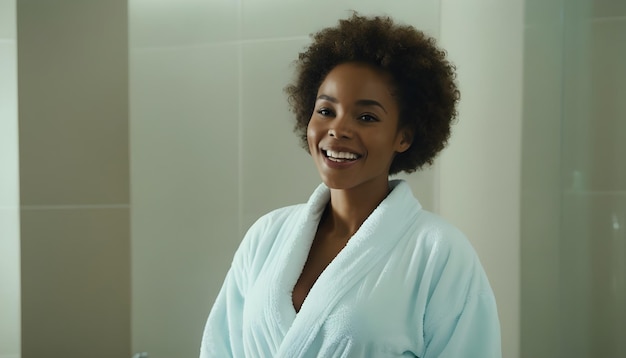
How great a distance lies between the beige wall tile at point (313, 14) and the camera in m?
1.09

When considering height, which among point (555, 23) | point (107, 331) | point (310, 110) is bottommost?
point (107, 331)

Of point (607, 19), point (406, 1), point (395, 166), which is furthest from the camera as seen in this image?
point (406, 1)

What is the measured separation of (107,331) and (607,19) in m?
1.08

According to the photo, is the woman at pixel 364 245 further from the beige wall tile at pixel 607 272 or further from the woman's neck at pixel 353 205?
the beige wall tile at pixel 607 272

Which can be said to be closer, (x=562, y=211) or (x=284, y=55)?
(x=562, y=211)

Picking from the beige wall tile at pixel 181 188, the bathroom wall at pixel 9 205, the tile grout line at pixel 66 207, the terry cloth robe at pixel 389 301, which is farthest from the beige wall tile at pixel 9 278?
the terry cloth robe at pixel 389 301

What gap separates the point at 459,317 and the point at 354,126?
0.30m

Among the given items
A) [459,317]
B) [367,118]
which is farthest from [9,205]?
[459,317]

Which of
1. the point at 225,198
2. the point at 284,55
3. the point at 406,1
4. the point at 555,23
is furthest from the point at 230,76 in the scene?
the point at 555,23

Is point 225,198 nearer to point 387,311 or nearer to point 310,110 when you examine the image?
point 310,110

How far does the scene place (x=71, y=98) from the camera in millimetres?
1170

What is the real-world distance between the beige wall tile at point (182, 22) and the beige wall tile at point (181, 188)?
0.07 ft

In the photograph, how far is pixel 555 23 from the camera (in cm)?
82

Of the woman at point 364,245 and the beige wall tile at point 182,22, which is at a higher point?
the beige wall tile at point 182,22
